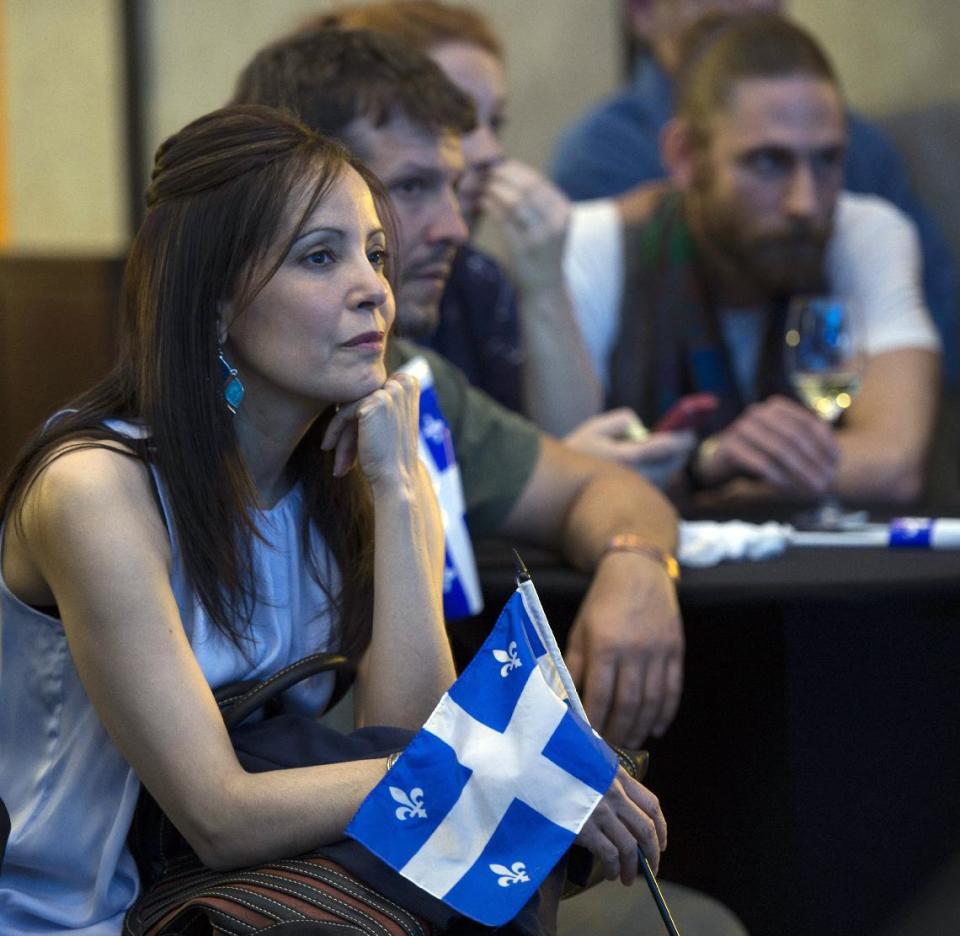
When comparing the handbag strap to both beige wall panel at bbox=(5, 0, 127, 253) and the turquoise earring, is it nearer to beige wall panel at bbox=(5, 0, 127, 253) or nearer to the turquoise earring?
the turquoise earring

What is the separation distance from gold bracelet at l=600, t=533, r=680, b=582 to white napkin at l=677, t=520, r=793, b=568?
0.06 metres

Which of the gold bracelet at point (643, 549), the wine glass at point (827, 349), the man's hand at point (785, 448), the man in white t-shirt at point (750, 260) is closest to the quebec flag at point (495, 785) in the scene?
the gold bracelet at point (643, 549)

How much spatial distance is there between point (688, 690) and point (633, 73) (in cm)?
328

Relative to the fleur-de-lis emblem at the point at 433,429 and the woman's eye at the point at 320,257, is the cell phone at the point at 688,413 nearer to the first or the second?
the fleur-de-lis emblem at the point at 433,429

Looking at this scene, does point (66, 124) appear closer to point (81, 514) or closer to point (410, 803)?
point (81, 514)

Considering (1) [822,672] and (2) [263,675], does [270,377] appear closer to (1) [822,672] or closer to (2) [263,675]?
(2) [263,675]

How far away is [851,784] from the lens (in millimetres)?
1796

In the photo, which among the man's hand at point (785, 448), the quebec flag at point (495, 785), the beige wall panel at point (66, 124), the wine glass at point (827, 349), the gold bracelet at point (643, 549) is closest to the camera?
the quebec flag at point (495, 785)

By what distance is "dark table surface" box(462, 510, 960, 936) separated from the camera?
5.89ft

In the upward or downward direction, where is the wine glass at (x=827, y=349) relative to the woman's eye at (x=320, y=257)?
downward

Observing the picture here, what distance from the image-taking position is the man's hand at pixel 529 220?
296 cm

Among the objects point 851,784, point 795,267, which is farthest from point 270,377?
point 795,267

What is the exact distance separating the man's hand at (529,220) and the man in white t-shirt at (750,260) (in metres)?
0.35

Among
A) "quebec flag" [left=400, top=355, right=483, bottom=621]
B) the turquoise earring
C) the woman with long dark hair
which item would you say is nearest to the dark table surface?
"quebec flag" [left=400, top=355, right=483, bottom=621]
